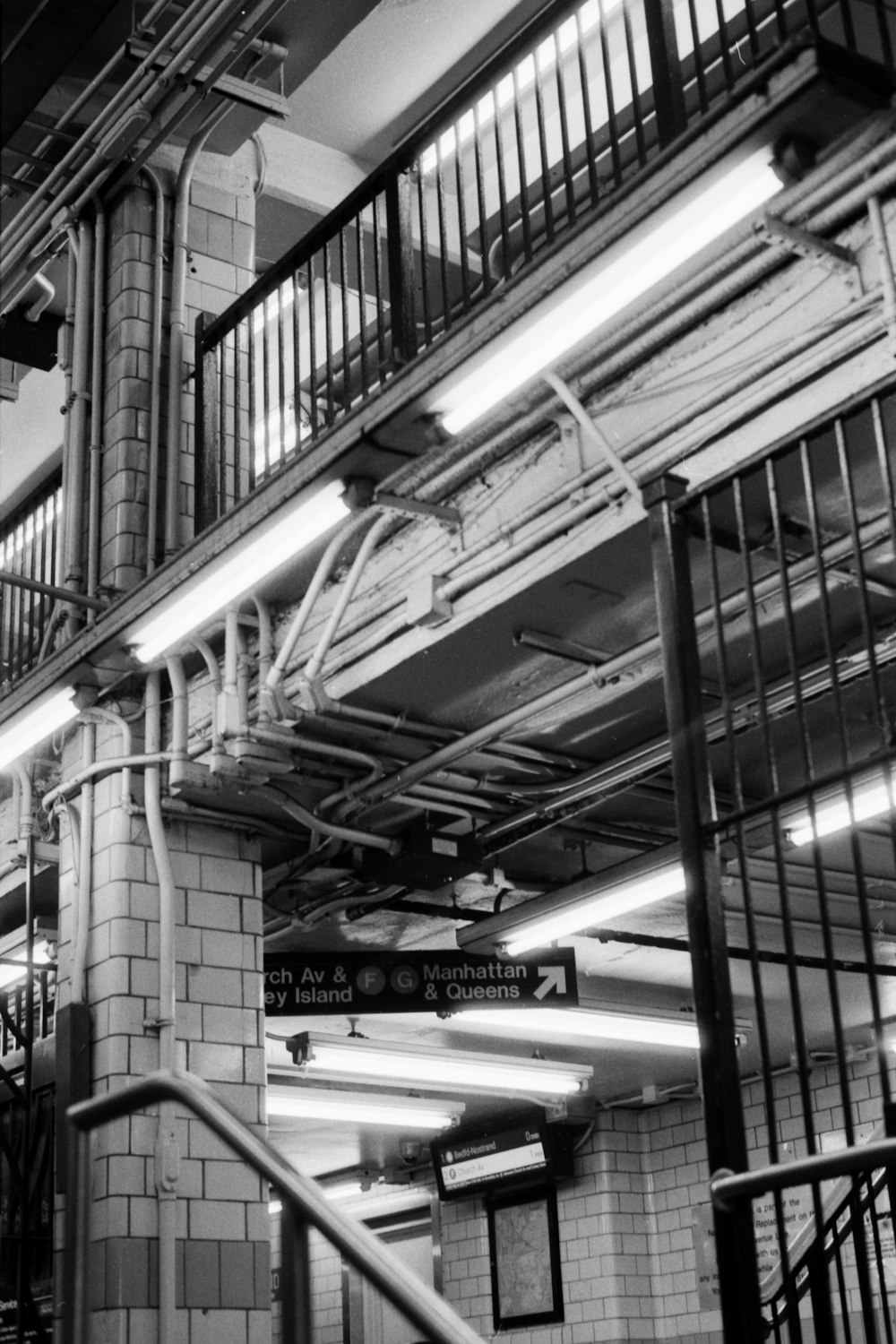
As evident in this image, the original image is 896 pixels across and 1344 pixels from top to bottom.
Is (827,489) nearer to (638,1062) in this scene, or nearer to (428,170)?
(428,170)

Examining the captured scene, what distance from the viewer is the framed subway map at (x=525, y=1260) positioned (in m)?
16.9

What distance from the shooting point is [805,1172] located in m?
3.48

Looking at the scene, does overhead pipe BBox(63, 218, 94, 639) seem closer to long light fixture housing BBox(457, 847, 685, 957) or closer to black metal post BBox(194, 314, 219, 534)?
black metal post BBox(194, 314, 219, 534)

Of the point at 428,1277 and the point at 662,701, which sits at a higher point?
the point at 662,701

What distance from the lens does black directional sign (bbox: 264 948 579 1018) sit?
31.0ft

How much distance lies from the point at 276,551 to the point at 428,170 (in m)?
5.05

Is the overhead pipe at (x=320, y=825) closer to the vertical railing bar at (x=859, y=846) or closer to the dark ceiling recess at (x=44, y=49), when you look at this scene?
the dark ceiling recess at (x=44, y=49)

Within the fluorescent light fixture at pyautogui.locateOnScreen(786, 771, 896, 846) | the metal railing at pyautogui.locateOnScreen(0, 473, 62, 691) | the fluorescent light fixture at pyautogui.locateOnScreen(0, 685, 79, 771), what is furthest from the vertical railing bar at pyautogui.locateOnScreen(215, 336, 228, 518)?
the fluorescent light fixture at pyautogui.locateOnScreen(786, 771, 896, 846)

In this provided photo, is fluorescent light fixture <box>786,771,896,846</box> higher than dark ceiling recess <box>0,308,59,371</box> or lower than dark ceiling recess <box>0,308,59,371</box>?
lower

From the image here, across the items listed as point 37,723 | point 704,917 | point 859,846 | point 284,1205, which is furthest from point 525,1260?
point 284,1205

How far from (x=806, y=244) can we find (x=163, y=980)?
4766 mm

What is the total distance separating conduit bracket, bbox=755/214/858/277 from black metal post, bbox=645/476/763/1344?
1.01m

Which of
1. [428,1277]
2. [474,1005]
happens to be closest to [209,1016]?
[474,1005]

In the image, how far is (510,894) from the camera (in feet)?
35.9
